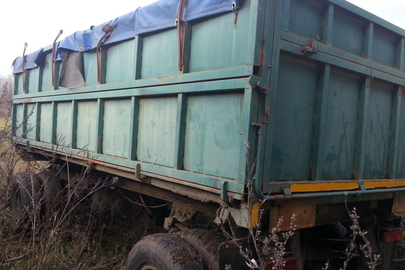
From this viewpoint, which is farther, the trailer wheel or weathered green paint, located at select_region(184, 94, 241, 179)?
the trailer wheel

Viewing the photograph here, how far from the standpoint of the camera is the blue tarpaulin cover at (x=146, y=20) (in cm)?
267

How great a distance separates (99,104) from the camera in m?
3.99

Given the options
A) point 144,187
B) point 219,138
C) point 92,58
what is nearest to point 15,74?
point 92,58

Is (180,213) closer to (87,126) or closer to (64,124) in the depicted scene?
(87,126)

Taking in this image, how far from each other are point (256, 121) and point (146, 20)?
164 centimetres

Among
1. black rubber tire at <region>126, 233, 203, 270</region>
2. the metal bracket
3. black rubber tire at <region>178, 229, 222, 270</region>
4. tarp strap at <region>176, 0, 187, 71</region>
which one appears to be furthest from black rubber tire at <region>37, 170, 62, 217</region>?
tarp strap at <region>176, 0, 187, 71</region>

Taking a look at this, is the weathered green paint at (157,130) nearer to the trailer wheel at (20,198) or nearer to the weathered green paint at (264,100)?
the weathered green paint at (264,100)

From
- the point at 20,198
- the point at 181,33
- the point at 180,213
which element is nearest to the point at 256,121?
the point at 181,33

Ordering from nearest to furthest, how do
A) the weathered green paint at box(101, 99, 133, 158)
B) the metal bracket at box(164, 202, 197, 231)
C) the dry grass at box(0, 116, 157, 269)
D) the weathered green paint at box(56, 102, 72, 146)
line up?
the metal bracket at box(164, 202, 197, 231)
the weathered green paint at box(101, 99, 133, 158)
the dry grass at box(0, 116, 157, 269)
the weathered green paint at box(56, 102, 72, 146)

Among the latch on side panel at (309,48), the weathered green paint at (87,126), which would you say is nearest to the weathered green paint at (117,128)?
the weathered green paint at (87,126)

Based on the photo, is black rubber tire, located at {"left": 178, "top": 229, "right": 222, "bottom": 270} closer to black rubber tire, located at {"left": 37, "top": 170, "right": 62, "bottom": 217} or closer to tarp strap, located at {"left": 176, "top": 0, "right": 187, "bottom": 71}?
tarp strap, located at {"left": 176, "top": 0, "right": 187, "bottom": 71}

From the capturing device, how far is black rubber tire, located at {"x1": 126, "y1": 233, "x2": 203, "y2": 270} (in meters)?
2.63

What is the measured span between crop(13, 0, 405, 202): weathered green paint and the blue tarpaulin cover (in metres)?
0.07

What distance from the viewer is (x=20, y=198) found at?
5.58 metres
